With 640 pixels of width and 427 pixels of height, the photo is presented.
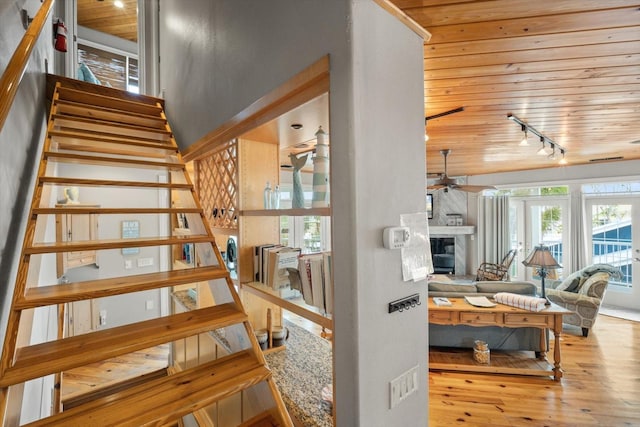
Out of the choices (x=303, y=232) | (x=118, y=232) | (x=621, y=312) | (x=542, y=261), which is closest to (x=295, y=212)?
(x=118, y=232)

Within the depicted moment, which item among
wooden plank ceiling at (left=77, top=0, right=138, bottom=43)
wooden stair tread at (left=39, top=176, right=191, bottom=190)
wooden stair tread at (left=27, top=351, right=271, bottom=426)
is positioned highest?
wooden plank ceiling at (left=77, top=0, right=138, bottom=43)

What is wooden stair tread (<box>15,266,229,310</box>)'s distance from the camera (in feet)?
3.50

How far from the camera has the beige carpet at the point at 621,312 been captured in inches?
186

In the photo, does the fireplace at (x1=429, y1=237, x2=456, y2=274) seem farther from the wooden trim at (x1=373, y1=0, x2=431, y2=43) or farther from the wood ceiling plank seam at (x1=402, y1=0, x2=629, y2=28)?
the wooden trim at (x1=373, y1=0, x2=431, y2=43)

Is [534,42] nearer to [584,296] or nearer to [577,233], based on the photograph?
[584,296]

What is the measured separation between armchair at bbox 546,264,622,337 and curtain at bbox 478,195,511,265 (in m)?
2.04

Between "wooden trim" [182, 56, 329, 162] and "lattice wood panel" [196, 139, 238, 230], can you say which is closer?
"wooden trim" [182, 56, 329, 162]

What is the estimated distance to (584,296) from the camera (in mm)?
4152

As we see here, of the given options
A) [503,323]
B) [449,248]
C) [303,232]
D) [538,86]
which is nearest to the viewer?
[538,86]

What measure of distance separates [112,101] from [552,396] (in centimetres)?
494

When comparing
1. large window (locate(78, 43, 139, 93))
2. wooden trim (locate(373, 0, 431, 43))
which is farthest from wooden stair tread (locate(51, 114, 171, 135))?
large window (locate(78, 43, 139, 93))

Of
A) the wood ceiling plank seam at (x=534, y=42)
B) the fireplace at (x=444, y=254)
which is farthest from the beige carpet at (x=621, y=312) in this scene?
the wood ceiling plank seam at (x=534, y=42)

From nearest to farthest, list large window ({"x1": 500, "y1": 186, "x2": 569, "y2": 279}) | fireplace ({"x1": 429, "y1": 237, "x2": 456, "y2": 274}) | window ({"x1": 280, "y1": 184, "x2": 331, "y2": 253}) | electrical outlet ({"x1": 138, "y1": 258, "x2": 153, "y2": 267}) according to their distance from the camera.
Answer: electrical outlet ({"x1": 138, "y1": 258, "x2": 153, "y2": 267}) < window ({"x1": 280, "y1": 184, "x2": 331, "y2": 253}) < large window ({"x1": 500, "y1": 186, "x2": 569, "y2": 279}) < fireplace ({"x1": 429, "y1": 237, "x2": 456, "y2": 274})

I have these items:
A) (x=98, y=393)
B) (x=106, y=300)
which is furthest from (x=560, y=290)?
(x=106, y=300)
